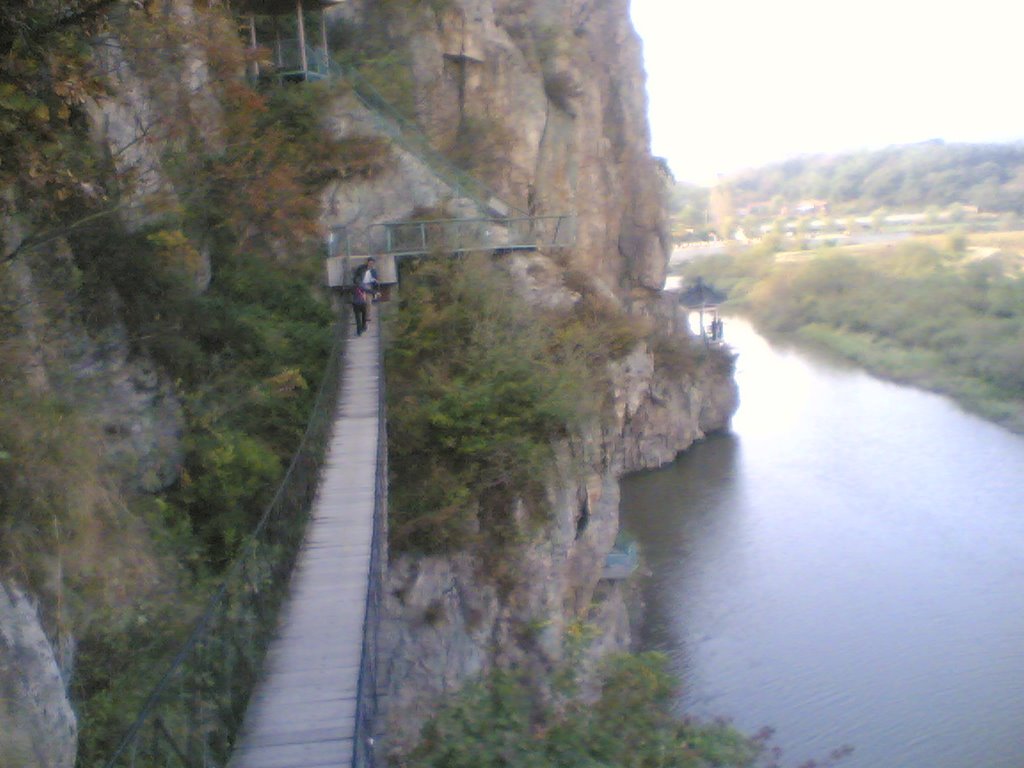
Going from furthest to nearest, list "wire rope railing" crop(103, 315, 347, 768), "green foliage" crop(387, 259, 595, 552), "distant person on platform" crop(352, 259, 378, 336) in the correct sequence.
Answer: "distant person on platform" crop(352, 259, 378, 336)
"green foliage" crop(387, 259, 595, 552)
"wire rope railing" crop(103, 315, 347, 768)

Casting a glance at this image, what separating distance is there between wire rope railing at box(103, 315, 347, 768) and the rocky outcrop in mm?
358

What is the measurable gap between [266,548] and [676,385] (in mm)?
30628

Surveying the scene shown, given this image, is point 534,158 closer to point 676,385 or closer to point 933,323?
point 676,385

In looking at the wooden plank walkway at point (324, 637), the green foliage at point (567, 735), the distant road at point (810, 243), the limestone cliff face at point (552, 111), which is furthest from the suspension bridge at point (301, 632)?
the distant road at point (810, 243)

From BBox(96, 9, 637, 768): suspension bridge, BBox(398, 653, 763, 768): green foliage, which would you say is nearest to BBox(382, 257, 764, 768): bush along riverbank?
BBox(398, 653, 763, 768): green foliage

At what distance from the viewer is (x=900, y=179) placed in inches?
5153

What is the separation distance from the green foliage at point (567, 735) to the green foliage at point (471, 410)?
4426mm

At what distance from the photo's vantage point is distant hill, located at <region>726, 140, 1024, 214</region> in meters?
115

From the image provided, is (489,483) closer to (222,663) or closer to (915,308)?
(222,663)

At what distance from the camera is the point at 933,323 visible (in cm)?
6016

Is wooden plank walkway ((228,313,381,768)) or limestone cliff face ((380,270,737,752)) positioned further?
limestone cliff face ((380,270,737,752))

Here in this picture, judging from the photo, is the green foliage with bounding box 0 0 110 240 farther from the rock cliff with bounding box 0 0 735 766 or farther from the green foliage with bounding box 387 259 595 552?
the green foliage with bounding box 387 259 595 552

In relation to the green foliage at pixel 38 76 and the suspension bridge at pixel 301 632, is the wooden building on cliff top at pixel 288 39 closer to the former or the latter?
the suspension bridge at pixel 301 632

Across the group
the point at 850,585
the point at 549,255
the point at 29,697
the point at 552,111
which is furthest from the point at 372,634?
the point at 552,111
